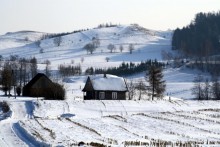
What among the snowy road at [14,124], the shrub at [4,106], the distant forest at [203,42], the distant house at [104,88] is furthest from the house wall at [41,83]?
the distant forest at [203,42]

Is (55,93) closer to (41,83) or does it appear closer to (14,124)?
(41,83)

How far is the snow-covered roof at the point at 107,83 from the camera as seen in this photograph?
69.2m

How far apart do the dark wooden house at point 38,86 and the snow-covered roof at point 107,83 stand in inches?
279

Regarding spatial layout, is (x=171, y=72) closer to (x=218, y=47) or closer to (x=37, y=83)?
(x=218, y=47)

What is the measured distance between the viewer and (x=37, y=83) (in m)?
72.9

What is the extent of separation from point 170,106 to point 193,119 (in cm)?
1370

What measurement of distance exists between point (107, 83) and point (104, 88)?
1212 millimetres

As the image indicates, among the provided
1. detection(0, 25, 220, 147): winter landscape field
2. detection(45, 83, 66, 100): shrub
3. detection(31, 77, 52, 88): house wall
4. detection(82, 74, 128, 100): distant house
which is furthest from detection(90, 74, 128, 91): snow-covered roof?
detection(0, 25, 220, 147): winter landscape field

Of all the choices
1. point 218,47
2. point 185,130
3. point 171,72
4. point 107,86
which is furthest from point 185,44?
point 185,130

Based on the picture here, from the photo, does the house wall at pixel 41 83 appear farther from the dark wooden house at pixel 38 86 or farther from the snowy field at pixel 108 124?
the snowy field at pixel 108 124

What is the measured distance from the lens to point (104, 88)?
69188 millimetres

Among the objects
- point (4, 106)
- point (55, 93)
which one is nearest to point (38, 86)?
point (55, 93)

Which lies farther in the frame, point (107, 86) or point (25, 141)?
point (107, 86)

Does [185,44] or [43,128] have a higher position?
[185,44]
